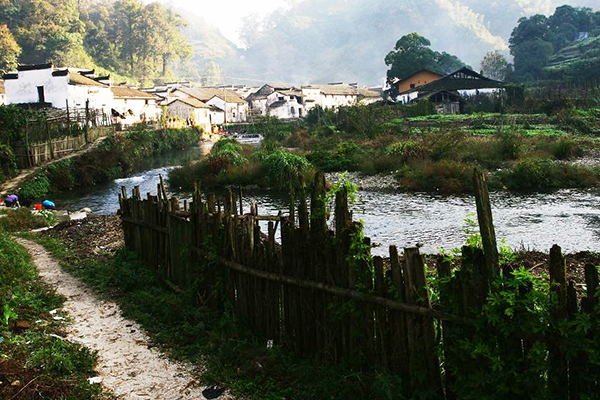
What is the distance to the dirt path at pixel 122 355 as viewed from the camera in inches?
233

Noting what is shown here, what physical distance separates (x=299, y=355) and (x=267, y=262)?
106 cm

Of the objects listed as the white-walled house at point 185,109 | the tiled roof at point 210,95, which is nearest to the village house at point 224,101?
the tiled roof at point 210,95

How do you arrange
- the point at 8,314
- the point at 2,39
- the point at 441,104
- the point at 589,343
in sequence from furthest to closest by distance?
the point at 2,39, the point at 441,104, the point at 8,314, the point at 589,343

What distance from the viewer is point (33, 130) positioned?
30.5 metres

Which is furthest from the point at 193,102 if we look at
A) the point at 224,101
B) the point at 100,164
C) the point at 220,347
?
the point at 220,347

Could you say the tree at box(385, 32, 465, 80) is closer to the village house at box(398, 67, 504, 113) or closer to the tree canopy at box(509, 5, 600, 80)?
the tree canopy at box(509, 5, 600, 80)

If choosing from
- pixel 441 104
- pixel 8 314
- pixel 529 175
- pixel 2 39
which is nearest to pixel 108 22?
pixel 2 39

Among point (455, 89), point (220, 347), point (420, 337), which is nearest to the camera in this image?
point (420, 337)

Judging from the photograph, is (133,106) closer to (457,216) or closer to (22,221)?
(22,221)

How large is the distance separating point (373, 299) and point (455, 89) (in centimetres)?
5599

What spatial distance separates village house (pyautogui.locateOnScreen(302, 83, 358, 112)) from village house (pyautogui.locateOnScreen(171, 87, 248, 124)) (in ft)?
29.0

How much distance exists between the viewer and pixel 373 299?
538 cm

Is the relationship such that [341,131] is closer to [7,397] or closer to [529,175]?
[529,175]

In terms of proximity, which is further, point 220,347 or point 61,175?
point 61,175
